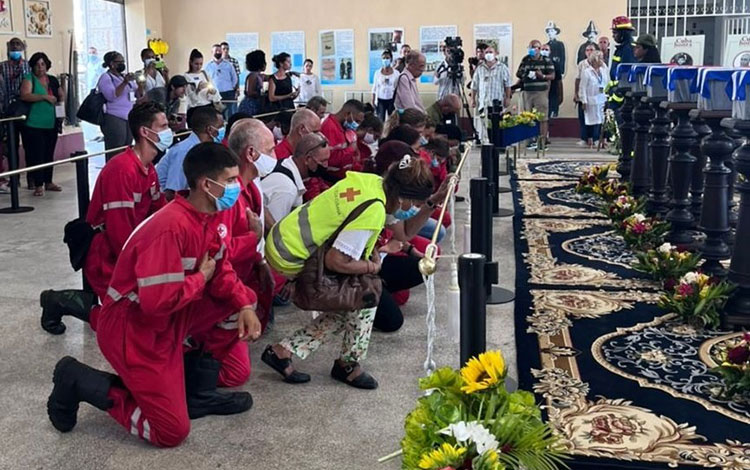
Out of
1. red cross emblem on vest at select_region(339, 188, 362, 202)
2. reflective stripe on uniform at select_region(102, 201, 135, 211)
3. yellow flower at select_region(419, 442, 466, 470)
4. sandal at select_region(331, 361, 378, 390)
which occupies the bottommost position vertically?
sandal at select_region(331, 361, 378, 390)

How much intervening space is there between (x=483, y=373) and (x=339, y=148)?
404cm

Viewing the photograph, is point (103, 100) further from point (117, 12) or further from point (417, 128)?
point (117, 12)

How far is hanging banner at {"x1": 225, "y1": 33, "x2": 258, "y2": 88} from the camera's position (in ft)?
59.2

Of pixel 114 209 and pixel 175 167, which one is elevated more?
pixel 175 167

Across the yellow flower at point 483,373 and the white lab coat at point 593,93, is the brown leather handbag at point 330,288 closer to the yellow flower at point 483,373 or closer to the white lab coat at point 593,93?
the yellow flower at point 483,373

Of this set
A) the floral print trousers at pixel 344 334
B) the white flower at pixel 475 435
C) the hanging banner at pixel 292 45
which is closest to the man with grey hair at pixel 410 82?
the floral print trousers at pixel 344 334

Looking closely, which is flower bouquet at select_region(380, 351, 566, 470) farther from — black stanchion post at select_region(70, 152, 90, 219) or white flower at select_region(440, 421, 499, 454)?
black stanchion post at select_region(70, 152, 90, 219)

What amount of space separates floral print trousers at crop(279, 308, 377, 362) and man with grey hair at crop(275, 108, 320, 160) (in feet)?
5.55

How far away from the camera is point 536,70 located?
13.8 meters

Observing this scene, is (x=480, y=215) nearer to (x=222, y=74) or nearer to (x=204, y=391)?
(x=204, y=391)

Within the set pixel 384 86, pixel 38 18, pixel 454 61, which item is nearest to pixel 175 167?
pixel 38 18

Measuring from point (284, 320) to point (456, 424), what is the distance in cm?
255

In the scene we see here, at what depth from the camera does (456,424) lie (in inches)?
94.0

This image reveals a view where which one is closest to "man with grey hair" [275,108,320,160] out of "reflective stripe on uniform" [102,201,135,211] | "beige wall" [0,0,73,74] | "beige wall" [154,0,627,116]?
"reflective stripe on uniform" [102,201,135,211]
